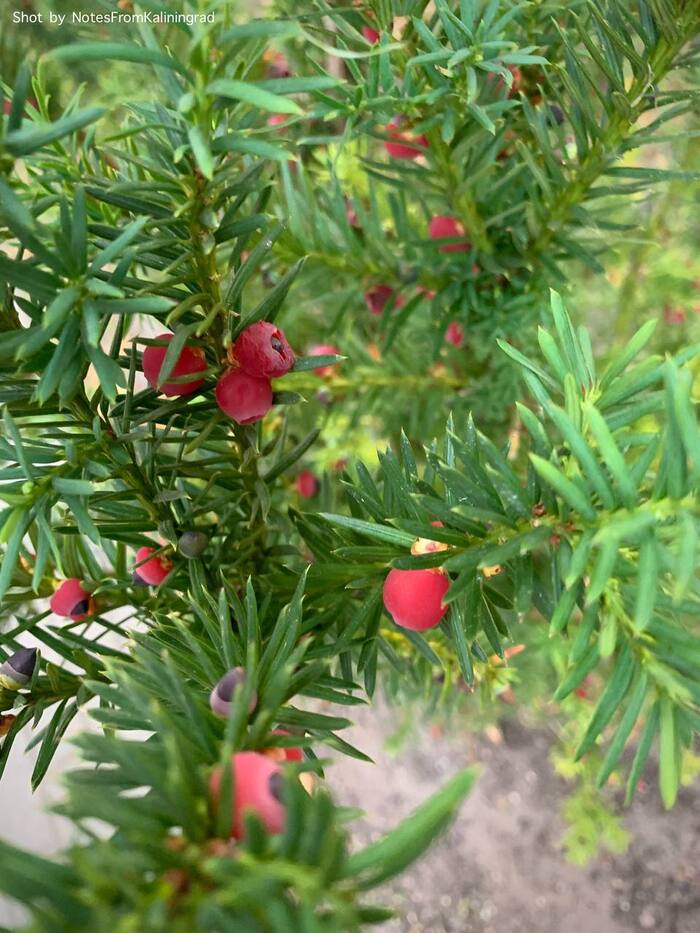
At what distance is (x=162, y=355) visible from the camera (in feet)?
1.02

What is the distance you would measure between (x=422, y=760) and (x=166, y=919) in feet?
4.13

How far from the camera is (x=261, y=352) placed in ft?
1.04

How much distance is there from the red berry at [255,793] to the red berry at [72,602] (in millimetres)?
214

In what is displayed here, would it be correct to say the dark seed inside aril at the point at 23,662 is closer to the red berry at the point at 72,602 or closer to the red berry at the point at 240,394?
the red berry at the point at 72,602

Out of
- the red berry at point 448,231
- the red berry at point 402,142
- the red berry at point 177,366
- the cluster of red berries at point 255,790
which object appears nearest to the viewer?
the cluster of red berries at point 255,790

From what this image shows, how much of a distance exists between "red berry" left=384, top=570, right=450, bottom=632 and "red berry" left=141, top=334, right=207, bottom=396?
0.14 m

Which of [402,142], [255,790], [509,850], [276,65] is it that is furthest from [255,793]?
[509,850]

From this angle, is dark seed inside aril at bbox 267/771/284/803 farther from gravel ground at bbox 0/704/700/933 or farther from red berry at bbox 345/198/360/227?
gravel ground at bbox 0/704/700/933

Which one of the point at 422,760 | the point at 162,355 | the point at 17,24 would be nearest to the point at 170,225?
the point at 162,355

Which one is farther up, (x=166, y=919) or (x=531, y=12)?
(x=531, y=12)

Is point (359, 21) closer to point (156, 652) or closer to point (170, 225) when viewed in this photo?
point (170, 225)

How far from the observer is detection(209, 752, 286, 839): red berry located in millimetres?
206

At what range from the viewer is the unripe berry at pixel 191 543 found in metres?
0.36

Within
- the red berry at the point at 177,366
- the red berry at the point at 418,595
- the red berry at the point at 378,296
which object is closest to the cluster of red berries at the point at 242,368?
the red berry at the point at 177,366
